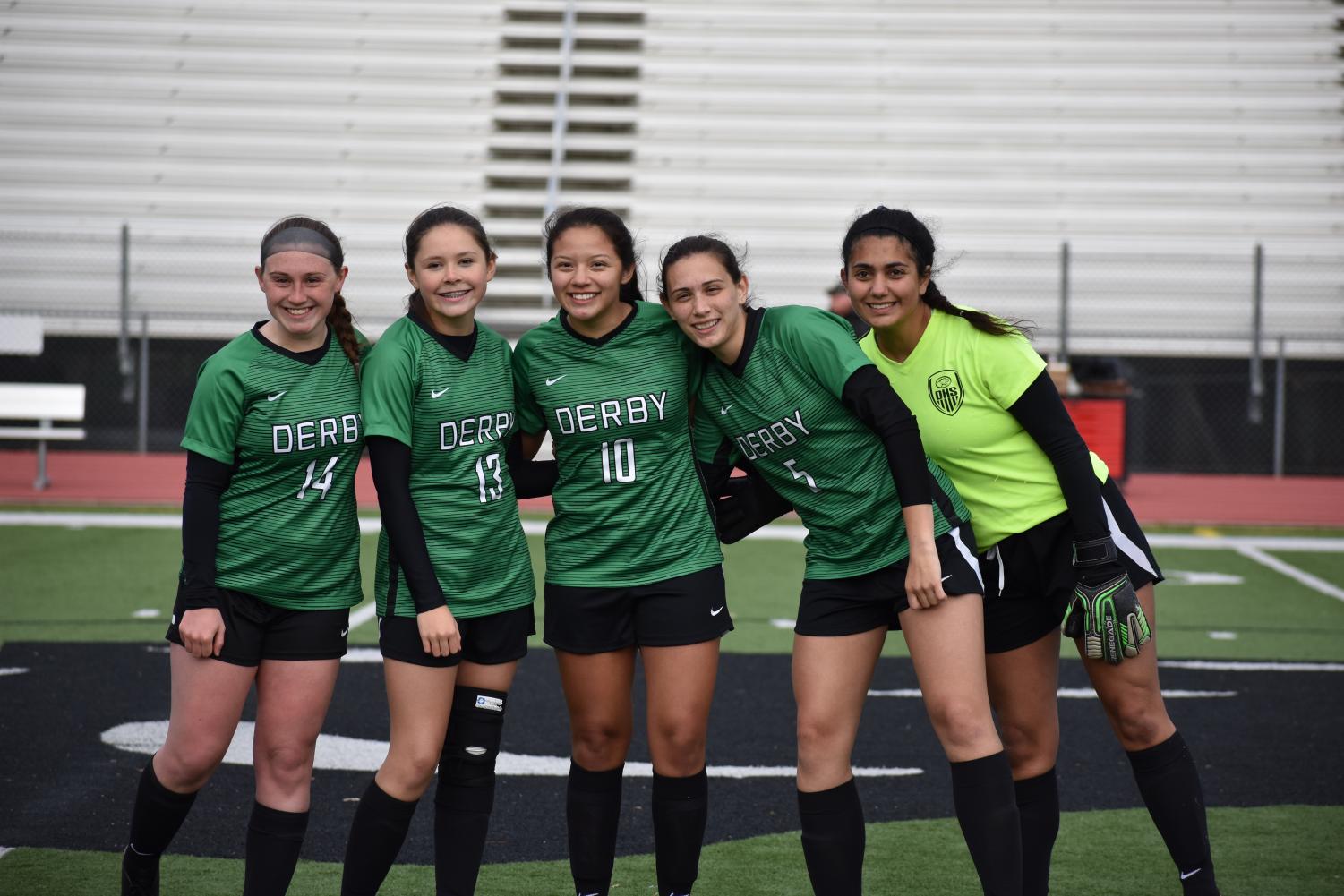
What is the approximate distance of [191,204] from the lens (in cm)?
1841

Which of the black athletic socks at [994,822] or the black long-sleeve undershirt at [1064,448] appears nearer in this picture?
the black athletic socks at [994,822]

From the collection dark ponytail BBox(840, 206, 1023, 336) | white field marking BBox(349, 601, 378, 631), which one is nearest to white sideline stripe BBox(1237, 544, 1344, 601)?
white field marking BBox(349, 601, 378, 631)

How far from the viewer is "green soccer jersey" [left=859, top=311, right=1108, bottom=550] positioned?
3.47 metres

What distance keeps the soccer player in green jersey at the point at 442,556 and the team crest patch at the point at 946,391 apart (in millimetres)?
976

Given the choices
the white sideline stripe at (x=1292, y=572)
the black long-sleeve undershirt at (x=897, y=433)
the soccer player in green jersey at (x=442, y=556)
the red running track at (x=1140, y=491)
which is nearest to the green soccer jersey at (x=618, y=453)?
the soccer player in green jersey at (x=442, y=556)

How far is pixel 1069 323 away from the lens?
17.2 meters

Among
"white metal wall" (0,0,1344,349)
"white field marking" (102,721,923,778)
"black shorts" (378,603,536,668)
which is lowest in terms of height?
"white field marking" (102,721,923,778)

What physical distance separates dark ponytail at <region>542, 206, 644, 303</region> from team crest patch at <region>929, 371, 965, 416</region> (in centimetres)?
75

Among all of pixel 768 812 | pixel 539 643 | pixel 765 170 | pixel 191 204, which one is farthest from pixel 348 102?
pixel 768 812

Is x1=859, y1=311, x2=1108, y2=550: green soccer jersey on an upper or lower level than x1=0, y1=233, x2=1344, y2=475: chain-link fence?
lower

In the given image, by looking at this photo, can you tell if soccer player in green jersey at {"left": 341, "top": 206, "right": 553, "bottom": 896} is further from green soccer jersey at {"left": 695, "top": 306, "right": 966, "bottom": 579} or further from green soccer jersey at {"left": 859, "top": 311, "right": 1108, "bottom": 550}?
green soccer jersey at {"left": 859, "top": 311, "right": 1108, "bottom": 550}

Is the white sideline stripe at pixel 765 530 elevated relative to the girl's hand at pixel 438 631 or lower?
lower

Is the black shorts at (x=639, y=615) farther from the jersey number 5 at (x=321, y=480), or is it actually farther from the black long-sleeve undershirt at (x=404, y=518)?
the jersey number 5 at (x=321, y=480)

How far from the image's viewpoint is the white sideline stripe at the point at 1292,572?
8773mm
